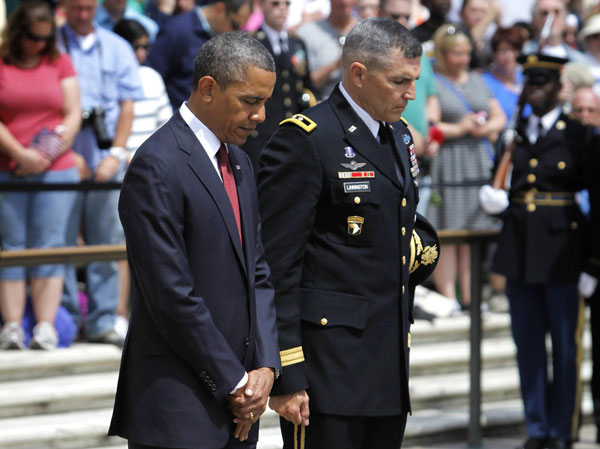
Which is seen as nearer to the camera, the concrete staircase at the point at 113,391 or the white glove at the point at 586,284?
the concrete staircase at the point at 113,391

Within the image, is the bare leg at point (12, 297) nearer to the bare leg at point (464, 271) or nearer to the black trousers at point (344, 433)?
the black trousers at point (344, 433)

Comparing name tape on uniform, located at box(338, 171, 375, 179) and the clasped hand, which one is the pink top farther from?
the clasped hand

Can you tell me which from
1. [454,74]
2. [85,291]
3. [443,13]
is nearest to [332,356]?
[85,291]

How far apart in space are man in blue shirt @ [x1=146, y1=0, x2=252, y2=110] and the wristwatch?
61 cm

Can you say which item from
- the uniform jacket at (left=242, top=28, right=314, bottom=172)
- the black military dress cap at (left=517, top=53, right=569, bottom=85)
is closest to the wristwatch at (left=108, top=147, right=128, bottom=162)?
the uniform jacket at (left=242, top=28, right=314, bottom=172)

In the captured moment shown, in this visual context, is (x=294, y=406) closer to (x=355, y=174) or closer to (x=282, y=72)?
(x=355, y=174)

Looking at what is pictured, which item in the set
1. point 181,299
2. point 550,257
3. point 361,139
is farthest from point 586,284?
point 181,299

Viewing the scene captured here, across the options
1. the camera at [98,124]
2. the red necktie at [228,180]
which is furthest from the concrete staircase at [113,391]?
the red necktie at [228,180]

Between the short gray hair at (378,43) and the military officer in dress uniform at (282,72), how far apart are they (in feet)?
9.28

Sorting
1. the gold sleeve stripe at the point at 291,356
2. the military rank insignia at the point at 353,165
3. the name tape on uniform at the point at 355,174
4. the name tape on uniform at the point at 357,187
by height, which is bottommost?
the gold sleeve stripe at the point at 291,356

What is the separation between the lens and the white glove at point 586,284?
6141mm

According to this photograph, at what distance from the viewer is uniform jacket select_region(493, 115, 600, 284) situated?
244 inches

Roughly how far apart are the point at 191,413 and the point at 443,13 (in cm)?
615

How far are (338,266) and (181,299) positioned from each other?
80 centimetres
